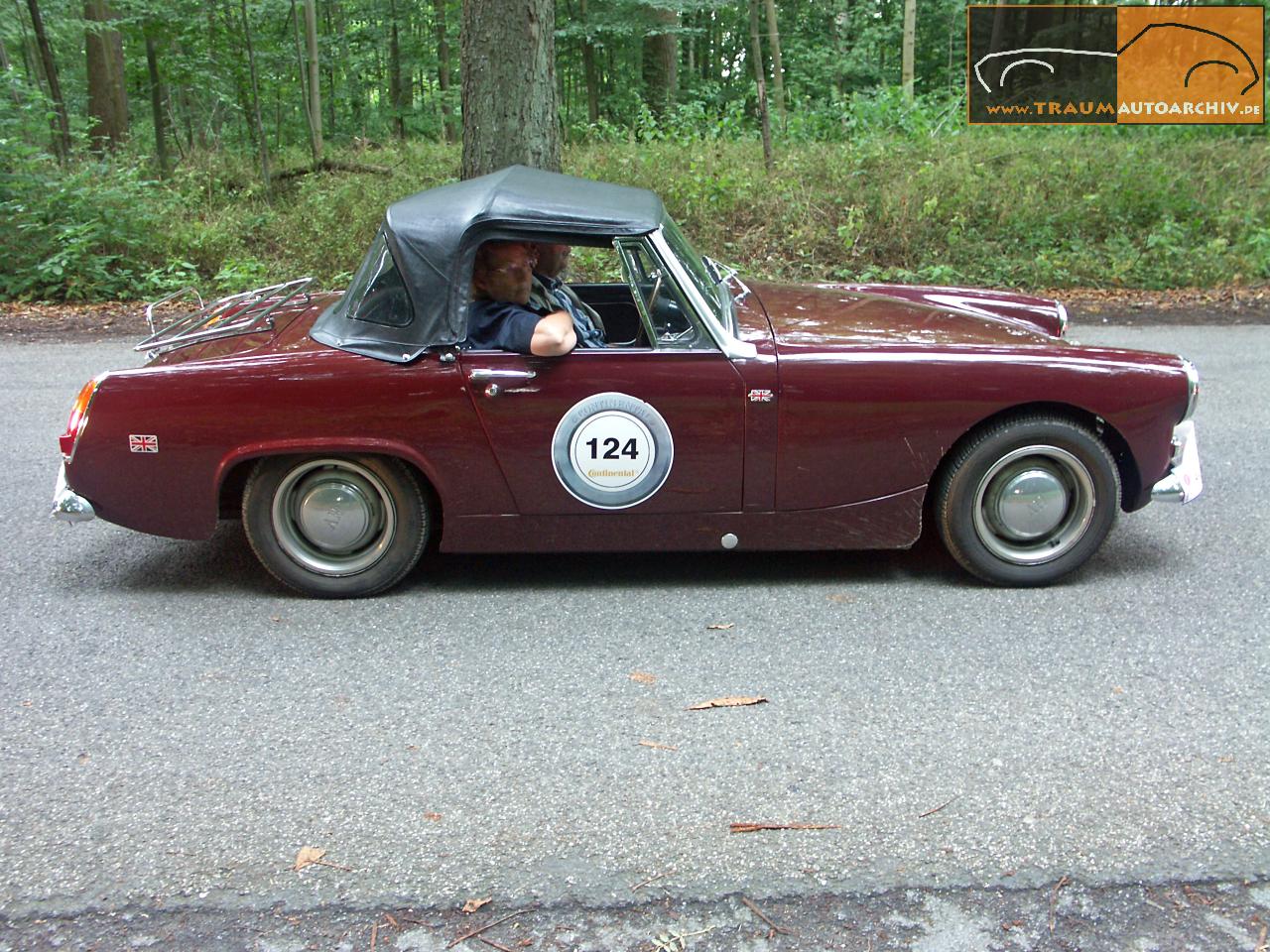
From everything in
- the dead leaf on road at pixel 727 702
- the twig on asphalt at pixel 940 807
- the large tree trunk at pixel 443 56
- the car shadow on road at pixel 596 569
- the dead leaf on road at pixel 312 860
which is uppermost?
the large tree trunk at pixel 443 56

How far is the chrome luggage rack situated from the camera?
4.26m

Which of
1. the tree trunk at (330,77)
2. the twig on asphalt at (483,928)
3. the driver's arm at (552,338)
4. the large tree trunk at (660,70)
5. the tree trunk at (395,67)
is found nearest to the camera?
the twig on asphalt at (483,928)

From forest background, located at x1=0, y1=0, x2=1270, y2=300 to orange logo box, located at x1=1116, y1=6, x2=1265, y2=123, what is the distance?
14.7 inches

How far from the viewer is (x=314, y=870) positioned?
101 inches

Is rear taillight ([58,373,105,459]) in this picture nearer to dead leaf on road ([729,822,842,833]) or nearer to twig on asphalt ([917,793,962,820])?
dead leaf on road ([729,822,842,833])

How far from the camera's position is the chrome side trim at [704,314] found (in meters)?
3.88

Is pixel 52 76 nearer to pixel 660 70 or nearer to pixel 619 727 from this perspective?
pixel 660 70

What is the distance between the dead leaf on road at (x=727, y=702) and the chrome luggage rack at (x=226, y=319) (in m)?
2.41

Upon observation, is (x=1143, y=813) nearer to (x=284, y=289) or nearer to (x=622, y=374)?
(x=622, y=374)

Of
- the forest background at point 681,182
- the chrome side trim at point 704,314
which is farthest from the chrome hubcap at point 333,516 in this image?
the forest background at point 681,182

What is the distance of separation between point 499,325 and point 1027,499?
6.71ft

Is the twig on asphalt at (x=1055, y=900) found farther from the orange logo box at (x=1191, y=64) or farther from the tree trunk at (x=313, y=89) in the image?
the tree trunk at (x=313, y=89)

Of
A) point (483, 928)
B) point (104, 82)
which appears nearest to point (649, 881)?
point (483, 928)

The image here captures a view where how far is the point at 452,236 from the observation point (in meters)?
3.88
